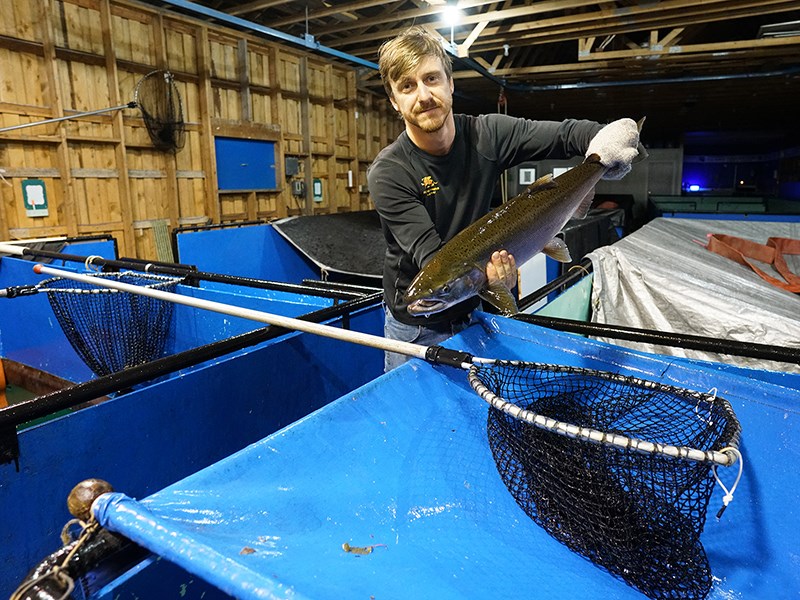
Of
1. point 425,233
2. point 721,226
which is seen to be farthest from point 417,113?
point 721,226

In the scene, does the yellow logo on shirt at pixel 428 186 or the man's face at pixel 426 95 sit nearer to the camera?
the man's face at pixel 426 95

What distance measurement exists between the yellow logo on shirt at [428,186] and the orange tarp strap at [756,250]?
3.29 metres

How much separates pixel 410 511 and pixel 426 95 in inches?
51.4

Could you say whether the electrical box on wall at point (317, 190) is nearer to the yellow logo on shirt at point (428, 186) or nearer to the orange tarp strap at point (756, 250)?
the orange tarp strap at point (756, 250)

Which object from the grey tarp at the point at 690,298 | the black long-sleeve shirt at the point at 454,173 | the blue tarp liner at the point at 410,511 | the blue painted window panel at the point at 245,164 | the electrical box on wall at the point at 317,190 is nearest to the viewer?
the blue tarp liner at the point at 410,511

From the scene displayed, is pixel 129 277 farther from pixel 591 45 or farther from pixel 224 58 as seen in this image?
pixel 591 45

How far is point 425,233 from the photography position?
5.62 feet

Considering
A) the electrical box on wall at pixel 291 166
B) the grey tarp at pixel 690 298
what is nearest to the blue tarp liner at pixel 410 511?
the grey tarp at pixel 690 298

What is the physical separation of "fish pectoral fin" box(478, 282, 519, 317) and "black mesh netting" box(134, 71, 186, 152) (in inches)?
272

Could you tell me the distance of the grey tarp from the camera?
9.45 ft

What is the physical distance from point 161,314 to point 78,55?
548 centimetres

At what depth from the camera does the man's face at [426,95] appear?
5.66ft

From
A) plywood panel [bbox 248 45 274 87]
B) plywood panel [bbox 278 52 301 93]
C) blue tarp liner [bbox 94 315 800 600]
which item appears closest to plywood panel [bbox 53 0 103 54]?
plywood panel [bbox 248 45 274 87]

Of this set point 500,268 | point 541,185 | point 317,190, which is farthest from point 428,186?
point 317,190
